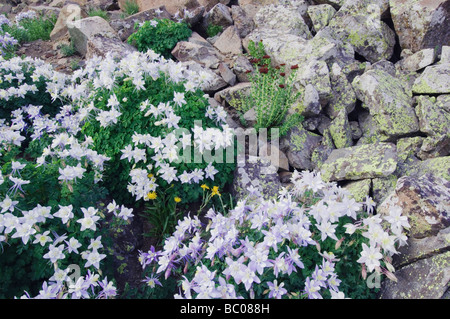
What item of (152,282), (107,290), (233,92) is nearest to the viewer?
(107,290)

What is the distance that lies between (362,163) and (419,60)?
97.2 inches

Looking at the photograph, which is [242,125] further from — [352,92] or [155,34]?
[155,34]

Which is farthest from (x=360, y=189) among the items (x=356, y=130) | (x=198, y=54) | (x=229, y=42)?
(x=229, y=42)

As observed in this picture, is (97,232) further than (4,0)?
No

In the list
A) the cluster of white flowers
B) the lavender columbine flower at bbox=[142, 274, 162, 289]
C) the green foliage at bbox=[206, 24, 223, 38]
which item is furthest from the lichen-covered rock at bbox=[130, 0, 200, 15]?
the lavender columbine flower at bbox=[142, 274, 162, 289]

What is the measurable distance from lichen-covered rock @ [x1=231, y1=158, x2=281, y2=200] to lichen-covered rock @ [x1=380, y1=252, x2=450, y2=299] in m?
1.61

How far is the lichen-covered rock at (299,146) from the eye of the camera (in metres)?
4.91

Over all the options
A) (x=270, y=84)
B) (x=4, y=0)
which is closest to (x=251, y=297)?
(x=270, y=84)

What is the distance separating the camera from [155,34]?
6.50m

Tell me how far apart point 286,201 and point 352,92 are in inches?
115

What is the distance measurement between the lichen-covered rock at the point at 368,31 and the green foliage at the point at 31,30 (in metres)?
5.90

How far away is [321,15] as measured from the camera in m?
6.83

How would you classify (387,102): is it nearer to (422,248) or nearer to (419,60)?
(419,60)

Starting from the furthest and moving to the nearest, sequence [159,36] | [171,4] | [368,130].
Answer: [171,4]
[159,36]
[368,130]
